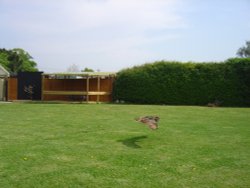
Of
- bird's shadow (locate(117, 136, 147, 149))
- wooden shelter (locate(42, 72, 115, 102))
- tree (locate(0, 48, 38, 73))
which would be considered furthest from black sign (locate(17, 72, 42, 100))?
tree (locate(0, 48, 38, 73))

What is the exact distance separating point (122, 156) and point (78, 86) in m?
20.1

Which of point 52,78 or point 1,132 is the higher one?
point 52,78

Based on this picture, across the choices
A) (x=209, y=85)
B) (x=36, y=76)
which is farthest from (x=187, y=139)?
(x=36, y=76)

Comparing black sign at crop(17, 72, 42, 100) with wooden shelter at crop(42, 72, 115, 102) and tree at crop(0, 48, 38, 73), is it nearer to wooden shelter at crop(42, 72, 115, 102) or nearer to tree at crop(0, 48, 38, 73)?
wooden shelter at crop(42, 72, 115, 102)

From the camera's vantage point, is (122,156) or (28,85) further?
(28,85)

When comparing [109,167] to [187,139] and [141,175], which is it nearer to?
[141,175]

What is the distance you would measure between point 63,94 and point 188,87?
8216mm

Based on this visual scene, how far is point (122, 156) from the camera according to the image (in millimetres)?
6949

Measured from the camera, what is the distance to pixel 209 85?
2316cm

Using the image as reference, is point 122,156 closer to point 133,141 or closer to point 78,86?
point 133,141

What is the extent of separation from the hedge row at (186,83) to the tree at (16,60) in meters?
36.1

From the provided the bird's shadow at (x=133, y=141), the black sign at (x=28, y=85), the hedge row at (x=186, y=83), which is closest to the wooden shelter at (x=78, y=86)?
the black sign at (x=28, y=85)

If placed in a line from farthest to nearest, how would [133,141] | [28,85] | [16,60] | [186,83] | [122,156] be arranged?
[16,60] → [28,85] → [186,83] → [133,141] → [122,156]

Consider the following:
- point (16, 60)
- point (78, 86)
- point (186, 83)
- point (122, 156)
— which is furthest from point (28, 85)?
point (16, 60)
